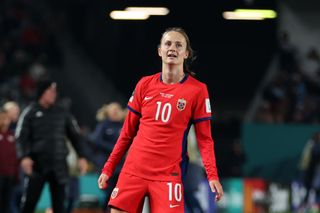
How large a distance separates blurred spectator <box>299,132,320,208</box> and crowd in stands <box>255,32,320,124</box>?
210 centimetres

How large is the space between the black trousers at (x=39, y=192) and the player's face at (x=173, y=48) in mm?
4390

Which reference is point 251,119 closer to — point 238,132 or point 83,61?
point 238,132

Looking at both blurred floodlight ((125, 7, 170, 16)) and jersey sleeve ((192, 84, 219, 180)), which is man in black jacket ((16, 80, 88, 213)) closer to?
jersey sleeve ((192, 84, 219, 180))

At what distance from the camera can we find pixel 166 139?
785 cm

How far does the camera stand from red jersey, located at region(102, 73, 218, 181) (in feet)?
25.7

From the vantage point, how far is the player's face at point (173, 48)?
792 centimetres

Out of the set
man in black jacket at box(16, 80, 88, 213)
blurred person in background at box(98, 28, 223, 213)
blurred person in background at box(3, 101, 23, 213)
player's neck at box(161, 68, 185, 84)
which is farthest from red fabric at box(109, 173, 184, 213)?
blurred person in background at box(3, 101, 23, 213)

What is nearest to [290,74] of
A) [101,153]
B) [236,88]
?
[236,88]

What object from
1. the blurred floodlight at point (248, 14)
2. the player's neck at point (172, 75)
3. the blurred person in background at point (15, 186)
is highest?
the blurred floodlight at point (248, 14)

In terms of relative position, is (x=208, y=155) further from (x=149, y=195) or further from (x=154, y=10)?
(x=154, y=10)

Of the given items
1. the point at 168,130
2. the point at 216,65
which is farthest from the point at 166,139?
the point at 216,65

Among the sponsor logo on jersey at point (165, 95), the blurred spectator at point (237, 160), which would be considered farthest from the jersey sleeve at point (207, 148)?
the blurred spectator at point (237, 160)

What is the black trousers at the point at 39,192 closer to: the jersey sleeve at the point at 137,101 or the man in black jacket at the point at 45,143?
the man in black jacket at the point at 45,143

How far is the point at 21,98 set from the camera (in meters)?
25.3
